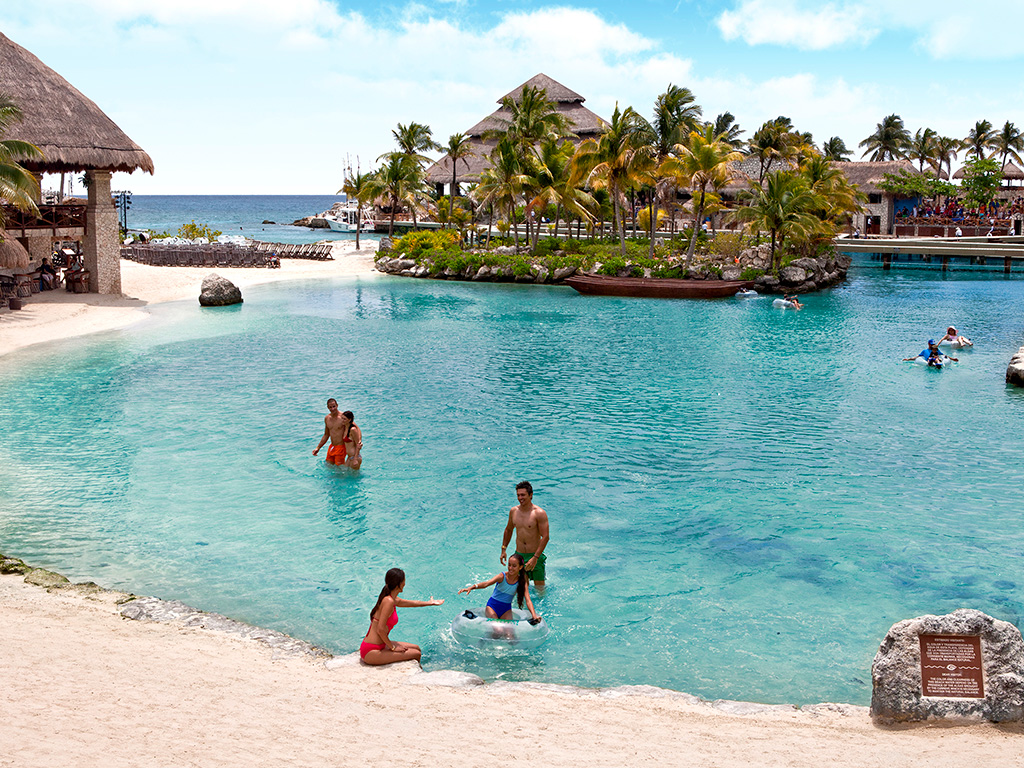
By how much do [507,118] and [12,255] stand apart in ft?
144

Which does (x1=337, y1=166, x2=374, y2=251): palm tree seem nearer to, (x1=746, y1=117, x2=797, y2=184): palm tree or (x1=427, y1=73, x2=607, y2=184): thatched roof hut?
(x1=427, y1=73, x2=607, y2=184): thatched roof hut

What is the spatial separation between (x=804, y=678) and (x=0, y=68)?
3336cm

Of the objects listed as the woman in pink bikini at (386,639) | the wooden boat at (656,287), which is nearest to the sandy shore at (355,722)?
the woman in pink bikini at (386,639)

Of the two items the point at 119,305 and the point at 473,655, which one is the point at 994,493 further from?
the point at 119,305

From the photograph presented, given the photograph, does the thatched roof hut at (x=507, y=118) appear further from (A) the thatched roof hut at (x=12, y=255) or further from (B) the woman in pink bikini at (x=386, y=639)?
(B) the woman in pink bikini at (x=386, y=639)

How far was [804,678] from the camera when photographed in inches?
329

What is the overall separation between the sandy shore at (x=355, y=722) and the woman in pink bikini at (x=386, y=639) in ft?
0.41

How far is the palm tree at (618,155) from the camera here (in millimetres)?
40750

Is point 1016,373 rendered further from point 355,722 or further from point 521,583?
point 355,722

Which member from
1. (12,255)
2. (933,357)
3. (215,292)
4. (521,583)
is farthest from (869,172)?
(521,583)

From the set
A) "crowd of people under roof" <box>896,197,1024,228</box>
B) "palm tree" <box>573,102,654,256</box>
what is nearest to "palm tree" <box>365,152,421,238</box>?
"palm tree" <box>573,102,654,256</box>

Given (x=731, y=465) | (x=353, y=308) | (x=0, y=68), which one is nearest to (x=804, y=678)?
(x=731, y=465)

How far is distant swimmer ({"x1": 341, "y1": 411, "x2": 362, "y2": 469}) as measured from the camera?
1422 centimetres

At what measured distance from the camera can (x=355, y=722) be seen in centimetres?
652
